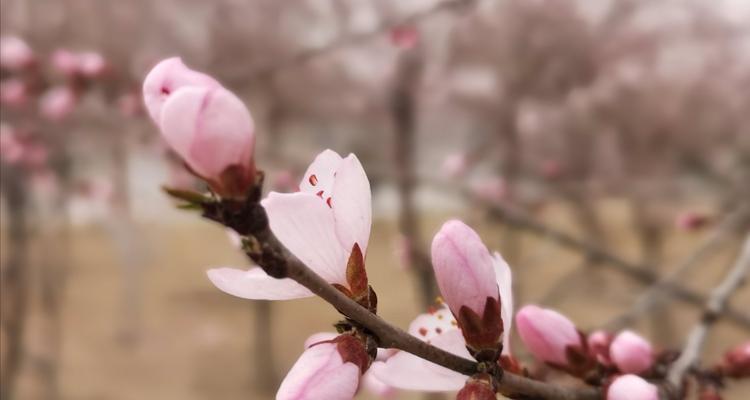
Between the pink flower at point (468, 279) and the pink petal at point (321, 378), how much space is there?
0.03 metres

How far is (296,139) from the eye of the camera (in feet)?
5.40

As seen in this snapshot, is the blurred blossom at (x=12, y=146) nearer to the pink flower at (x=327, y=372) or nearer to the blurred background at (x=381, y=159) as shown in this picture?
the blurred background at (x=381, y=159)

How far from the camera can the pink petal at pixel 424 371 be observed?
7.4 inches

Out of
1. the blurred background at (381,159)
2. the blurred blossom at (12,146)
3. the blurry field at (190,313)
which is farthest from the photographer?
the blurry field at (190,313)

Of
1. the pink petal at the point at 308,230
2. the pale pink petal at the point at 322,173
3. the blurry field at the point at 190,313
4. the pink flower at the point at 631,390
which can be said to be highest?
the blurry field at the point at 190,313

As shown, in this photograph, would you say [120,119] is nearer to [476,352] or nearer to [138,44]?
[138,44]

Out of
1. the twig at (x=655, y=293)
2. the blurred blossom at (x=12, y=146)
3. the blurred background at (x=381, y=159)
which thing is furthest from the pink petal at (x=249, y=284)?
the blurred background at (x=381, y=159)

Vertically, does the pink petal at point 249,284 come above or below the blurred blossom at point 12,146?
below

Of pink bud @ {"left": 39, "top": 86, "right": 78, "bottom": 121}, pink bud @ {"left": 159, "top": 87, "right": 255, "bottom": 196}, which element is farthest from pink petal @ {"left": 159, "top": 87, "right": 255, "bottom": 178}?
pink bud @ {"left": 39, "top": 86, "right": 78, "bottom": 121}

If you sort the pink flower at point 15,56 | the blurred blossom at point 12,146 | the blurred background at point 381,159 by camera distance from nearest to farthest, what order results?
the pink flower at point 15,56, the blurred blossom at point 12,146, the blurred background at point 381,159

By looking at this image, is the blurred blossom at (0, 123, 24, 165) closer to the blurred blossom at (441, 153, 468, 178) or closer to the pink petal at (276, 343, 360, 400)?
the blurred blossom at (441, 153, 468, 178)

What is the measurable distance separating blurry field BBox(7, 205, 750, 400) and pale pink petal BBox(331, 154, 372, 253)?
126 centimetres

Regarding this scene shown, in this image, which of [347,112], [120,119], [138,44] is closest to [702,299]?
[120,119]

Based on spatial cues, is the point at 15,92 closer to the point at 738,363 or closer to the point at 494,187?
the point at 738,363
